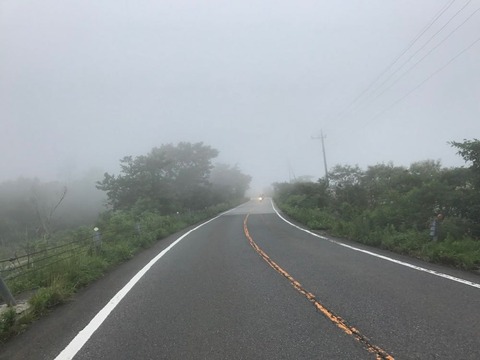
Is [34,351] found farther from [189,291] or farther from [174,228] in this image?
[174,228]

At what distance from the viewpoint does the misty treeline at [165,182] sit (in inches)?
1165

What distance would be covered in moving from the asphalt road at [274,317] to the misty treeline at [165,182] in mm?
20269

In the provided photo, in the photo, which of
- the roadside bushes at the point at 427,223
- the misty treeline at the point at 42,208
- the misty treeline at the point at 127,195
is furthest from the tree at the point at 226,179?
the roadside bushes at the point at 427,223

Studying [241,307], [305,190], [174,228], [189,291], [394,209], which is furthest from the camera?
[305,190]

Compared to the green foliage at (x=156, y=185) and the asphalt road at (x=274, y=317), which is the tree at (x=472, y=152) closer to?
the asphalt road at (x=274, y=317)

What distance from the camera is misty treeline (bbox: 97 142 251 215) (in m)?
29.6

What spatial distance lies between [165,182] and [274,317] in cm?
2810

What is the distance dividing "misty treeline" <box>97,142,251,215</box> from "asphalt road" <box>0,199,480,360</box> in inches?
798

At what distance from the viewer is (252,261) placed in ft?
34.0

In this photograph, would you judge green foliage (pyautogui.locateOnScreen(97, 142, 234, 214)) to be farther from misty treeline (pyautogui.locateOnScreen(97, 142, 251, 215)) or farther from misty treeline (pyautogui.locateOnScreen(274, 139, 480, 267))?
misty treeline (pyautogui.locateOnScreen(274, 139, 480, 267))

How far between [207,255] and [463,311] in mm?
7820

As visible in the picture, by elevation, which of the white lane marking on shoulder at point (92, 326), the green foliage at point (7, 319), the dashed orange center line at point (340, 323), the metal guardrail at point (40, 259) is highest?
the metal guardrail at point (40, 259)

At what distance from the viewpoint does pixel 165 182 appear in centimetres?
3269

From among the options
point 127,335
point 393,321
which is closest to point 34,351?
point 127,335
